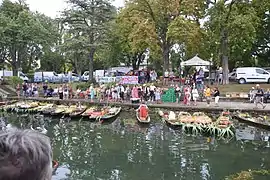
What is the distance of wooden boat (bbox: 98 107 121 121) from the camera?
1021 inches

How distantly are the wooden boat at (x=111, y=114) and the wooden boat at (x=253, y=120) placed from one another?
8.52 meters

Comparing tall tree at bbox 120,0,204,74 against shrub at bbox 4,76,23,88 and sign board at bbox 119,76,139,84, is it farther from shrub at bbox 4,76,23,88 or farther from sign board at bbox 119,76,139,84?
shrub at bbox 4,76,23,88

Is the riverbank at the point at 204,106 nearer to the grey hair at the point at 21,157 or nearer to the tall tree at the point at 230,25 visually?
the tall tree at the point at 230,25

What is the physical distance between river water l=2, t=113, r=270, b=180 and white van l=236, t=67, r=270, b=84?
1569 cm

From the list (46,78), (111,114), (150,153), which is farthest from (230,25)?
(46,78)

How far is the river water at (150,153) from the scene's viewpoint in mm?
13445

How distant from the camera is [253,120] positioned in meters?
22.6

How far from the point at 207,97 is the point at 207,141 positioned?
933 centimetres

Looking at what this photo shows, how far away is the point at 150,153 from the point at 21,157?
50.3ft

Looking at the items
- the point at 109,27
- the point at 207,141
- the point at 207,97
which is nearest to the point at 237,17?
the point at 207,97

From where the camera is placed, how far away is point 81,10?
44.3 m

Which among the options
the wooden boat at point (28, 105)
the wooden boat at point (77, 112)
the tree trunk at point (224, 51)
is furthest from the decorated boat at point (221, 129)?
the wooden boat at point (28, 105)

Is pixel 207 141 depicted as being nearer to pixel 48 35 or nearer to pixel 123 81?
pixel 123 81

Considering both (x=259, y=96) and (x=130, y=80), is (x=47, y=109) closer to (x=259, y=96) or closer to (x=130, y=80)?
(x=130, y=80)
